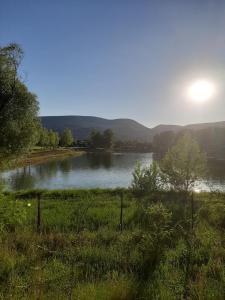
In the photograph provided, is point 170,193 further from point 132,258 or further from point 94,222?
point 132,258

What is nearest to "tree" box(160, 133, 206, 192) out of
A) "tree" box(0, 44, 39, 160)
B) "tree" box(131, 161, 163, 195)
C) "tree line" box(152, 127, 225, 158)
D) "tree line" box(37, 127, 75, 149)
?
"tree" box(131, 161, 163, 195)

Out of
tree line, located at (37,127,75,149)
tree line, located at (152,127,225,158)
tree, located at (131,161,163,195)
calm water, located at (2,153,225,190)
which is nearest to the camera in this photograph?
tree, located at (131,161,163,195)

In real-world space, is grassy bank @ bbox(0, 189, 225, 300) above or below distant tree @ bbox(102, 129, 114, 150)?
below

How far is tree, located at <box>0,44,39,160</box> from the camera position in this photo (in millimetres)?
28766

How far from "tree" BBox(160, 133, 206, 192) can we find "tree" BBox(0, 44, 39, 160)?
41.8ft

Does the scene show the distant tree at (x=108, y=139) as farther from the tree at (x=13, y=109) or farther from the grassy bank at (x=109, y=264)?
the grassy bank at (x=109, y=264)

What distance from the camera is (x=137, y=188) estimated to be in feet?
86.4

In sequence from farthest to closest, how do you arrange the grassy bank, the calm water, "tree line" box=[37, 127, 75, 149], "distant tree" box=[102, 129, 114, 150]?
"distant tree" box=[102, 129, 114, 150]
"tree line" box=[37, 127, 75, 149]
the calm water
the grassy bank

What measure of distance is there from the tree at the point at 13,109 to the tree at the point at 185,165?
41.8 ft

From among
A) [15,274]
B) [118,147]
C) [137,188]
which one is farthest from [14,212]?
[118,147]

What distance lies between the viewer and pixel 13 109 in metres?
29.2

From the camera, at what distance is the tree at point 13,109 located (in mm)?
28766

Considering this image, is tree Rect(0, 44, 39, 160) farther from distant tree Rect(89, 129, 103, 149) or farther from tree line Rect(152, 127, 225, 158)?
distant tree Rect(89, 129, 103, 149)

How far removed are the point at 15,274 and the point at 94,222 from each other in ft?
24.3
